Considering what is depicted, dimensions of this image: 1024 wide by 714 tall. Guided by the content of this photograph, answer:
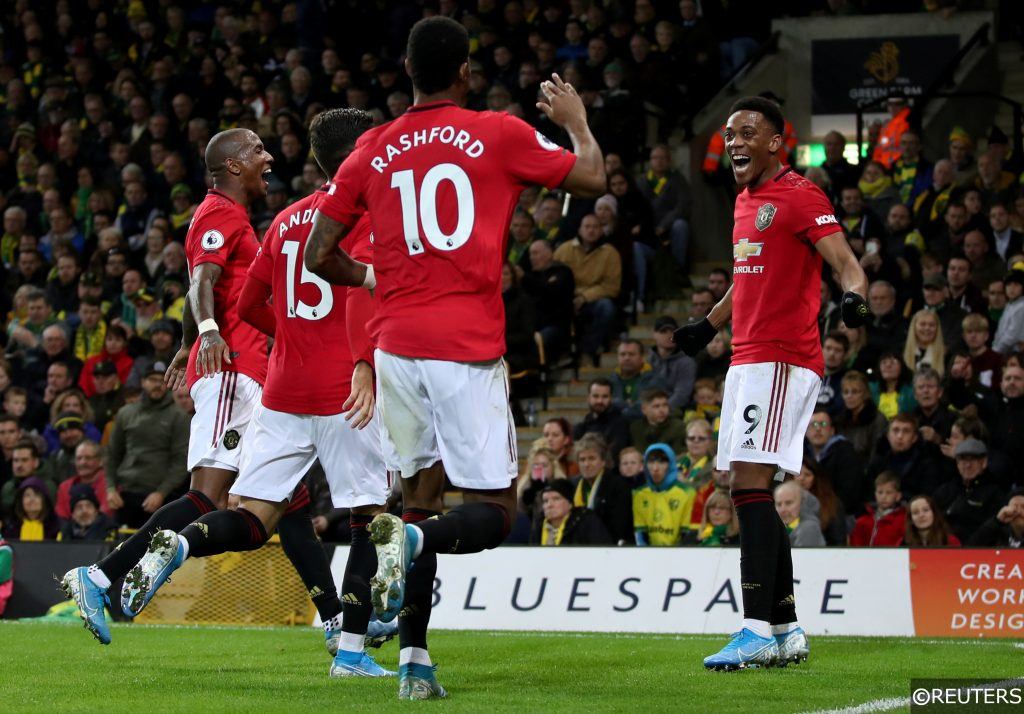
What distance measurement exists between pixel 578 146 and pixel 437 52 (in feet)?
2.08

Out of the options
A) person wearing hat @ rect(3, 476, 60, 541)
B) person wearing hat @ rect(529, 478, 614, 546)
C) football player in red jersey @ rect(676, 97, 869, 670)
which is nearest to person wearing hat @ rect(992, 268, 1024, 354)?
person wearing hat @ rect(529, 478, 614, 546)

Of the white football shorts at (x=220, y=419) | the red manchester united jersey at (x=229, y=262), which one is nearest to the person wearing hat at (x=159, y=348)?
the red manchester united jersey at (x=229, y=262)

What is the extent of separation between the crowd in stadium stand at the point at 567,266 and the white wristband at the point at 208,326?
16.0 ft

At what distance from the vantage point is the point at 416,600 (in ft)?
19.6

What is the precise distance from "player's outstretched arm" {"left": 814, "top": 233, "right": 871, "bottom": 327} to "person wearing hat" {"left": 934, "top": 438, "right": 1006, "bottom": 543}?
4863mm

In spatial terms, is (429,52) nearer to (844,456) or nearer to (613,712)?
(613,712)

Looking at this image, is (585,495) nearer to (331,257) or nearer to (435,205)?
(331,257)

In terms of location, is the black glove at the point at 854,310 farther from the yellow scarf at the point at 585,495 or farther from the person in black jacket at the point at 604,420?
the person in black jacket at the point at 604,420

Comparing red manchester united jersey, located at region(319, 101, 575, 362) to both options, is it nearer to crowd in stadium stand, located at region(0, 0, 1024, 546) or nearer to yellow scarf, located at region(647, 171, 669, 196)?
crowd in stadium stand, located at region(0, 0, 1024, 546)

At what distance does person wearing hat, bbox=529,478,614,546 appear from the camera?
39.0ft

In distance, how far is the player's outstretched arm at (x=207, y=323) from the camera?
7531 mm

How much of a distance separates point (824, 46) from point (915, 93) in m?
1.29

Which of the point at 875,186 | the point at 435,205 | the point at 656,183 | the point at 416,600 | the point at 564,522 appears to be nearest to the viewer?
the point at 435,205

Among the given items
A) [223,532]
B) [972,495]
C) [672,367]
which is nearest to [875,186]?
[672,367]
